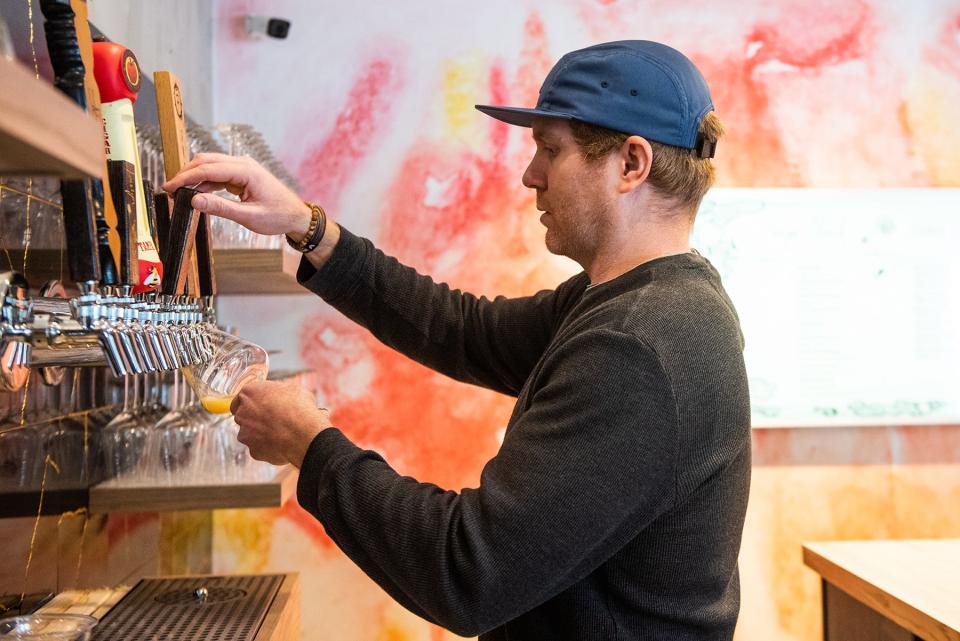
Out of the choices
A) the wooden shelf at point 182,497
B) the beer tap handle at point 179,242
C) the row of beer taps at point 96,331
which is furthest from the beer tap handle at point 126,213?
the wooden shelf at point 182,497

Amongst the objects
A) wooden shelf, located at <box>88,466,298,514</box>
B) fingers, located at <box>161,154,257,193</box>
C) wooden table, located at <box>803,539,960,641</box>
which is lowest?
wooden table, located at <box>803,539,960,641</box>

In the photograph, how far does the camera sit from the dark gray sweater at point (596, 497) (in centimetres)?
116

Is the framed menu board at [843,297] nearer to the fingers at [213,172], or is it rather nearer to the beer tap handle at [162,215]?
the fingers at [213,172]

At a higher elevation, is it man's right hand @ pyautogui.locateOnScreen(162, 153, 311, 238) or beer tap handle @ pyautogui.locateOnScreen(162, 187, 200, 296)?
man's right hand @ pyautogui.locateOnScreen(162, 153, 311, 238)

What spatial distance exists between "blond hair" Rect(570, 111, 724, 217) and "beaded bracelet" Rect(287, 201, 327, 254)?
52 cm

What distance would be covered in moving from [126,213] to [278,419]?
1.18 ft

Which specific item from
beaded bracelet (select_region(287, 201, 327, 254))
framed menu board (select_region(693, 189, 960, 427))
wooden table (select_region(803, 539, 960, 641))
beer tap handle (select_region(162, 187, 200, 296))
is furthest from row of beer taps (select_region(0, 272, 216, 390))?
framed menu board (select_region(693, 189, 960, 427))

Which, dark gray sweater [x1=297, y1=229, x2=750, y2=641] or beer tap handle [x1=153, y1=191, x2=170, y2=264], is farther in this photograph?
beer tap handle [x1=153, y1=191, x2=170, y2=264]

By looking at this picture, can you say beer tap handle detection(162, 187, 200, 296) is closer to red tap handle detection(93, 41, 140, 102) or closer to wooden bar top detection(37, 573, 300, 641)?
red tap handle detection(93, 41, 140, 102)

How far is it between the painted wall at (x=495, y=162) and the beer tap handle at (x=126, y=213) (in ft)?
6.11

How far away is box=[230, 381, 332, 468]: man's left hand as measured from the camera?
4.19 feet

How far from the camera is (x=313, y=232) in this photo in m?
1.70

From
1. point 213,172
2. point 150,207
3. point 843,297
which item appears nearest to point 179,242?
point 150,207

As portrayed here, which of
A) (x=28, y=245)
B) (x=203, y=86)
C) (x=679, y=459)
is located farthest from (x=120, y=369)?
(x=203, y=86)
